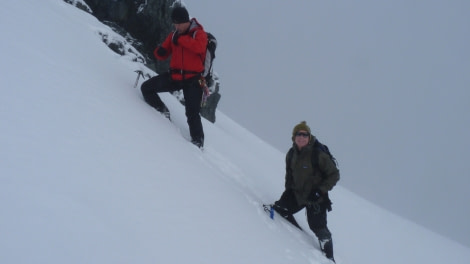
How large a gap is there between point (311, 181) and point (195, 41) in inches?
113

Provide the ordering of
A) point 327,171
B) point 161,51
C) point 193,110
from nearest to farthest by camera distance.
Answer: point 327,171 → point 193,110 → point 161,51

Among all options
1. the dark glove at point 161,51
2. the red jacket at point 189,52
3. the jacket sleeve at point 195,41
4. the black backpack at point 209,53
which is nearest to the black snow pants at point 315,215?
the black backpack at point 209,53

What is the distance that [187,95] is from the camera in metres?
5.86

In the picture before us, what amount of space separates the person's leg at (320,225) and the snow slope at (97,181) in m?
0.20

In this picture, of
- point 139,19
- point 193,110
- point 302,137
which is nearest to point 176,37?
point 193,110

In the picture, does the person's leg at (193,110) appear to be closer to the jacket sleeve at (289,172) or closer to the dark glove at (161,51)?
the dark glove at (161,51)

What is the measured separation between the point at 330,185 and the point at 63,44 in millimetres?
4948

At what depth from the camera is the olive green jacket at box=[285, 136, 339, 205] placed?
5.05 meters

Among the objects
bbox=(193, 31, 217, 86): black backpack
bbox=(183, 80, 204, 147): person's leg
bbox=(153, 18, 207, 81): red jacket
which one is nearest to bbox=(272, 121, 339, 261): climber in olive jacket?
bbox=(183, 80, 204, 147): person's leg

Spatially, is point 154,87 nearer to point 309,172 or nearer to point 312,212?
point 309,172

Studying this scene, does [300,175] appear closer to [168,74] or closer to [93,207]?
[168,74]

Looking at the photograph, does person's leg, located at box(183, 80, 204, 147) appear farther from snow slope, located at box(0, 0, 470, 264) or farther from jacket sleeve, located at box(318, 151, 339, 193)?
jacket sleeve, located at box(318, 151, 339, 193)

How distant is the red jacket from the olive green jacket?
2.17m

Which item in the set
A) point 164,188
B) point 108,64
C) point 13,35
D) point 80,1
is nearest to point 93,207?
point 164,188
